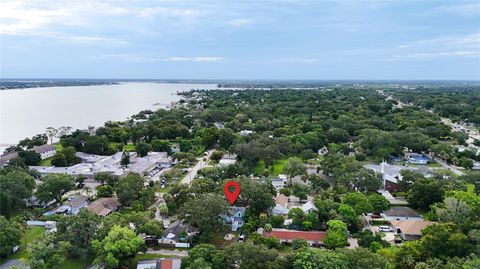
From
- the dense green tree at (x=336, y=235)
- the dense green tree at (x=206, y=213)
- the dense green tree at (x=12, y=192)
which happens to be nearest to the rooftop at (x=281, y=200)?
the dense green tree at (x=336, y=235)

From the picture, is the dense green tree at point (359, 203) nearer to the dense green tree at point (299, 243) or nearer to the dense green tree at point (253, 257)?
the dense green tree at point (299, 243)

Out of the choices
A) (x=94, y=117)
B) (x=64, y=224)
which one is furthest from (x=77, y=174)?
(x=94, y=117)

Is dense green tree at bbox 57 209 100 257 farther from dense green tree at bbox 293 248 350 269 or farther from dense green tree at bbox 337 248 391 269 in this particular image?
dense green tree at bbox 337 248 391 269

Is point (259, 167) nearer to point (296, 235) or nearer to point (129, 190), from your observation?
point (129, 190)

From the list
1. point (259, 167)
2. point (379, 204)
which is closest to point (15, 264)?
point (379, 204)

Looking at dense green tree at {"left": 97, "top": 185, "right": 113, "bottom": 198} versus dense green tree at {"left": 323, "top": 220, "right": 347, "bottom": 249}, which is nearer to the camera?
dense green tree at {"left": 323, "top": 220, "right": 347, "bottom": 249}

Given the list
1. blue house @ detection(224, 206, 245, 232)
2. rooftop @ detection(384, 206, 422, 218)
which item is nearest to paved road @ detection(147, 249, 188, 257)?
blue house @ detection(224, 206, 245, 232)

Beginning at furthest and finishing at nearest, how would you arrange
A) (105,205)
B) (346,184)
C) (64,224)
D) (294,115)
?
(294,115) < (346,184) < (105,205) < (64,224)

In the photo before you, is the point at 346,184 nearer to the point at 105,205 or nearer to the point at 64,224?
the point at 105,205
